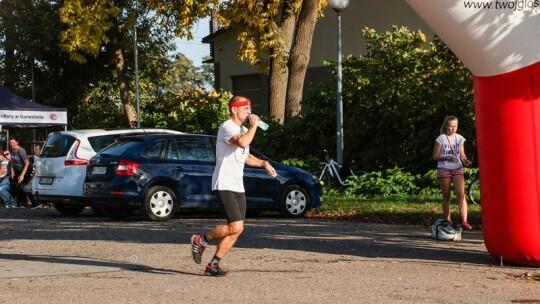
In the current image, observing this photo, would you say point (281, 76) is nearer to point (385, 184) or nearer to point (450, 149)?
point (385, 184)

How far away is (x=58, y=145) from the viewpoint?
21.6 metres

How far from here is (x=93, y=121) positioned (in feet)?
170

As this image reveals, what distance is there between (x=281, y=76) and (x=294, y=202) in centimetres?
1074

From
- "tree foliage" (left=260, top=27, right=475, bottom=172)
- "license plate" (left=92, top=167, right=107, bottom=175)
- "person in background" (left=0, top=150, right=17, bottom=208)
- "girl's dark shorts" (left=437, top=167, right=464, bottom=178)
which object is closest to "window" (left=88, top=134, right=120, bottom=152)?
"license plate" (left=92, top=167, right=107, bottom=175)

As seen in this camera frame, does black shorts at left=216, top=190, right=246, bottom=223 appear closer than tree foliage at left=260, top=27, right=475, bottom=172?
Yes

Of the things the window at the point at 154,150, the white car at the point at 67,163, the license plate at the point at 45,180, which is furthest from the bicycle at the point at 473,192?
the license plate at the point at 45,180

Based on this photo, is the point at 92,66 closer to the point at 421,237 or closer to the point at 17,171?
the point at 17,171

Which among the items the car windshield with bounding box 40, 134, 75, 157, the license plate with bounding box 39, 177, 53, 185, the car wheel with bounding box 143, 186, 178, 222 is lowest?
the car wheel with bounding box 143, 186, 178, 222

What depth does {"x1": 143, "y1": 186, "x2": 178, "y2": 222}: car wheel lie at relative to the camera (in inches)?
752

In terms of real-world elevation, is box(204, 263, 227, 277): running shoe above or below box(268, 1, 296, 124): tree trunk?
below

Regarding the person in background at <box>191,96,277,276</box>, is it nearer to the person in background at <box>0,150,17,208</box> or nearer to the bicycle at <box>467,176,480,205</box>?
the bicycle at <box>467,176,480,205</box>

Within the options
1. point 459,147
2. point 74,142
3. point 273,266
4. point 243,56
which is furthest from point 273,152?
point 273,266

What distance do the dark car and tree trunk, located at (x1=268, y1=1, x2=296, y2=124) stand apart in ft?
34.2

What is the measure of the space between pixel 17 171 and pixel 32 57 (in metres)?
26.9
